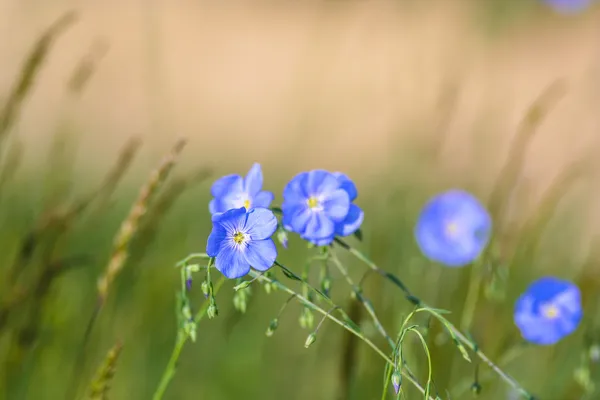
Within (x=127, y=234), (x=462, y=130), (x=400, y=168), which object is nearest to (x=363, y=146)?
(x=462, y=130)

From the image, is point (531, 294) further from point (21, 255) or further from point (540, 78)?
point (540, 78)

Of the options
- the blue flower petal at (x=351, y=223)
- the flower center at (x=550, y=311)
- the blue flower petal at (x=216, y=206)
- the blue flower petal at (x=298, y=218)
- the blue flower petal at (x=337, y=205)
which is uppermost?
the blue flower petal at (x=337, y=205)

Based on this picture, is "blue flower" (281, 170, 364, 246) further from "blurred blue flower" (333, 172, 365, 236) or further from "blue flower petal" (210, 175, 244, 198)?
"blue flower petal" (210, 175, 244, 198)

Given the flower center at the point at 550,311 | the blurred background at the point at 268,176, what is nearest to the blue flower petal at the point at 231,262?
the blurred background at the point at 268,176

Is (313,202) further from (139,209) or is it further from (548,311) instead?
(548,311)

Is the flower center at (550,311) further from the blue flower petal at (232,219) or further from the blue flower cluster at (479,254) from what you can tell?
the blue flower petal at (232,219)

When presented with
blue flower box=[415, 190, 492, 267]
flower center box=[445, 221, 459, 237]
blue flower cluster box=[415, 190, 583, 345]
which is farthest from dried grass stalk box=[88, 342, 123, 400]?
flower center box=[445, 221, 459, 237]

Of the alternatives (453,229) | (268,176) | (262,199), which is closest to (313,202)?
(262,199)
